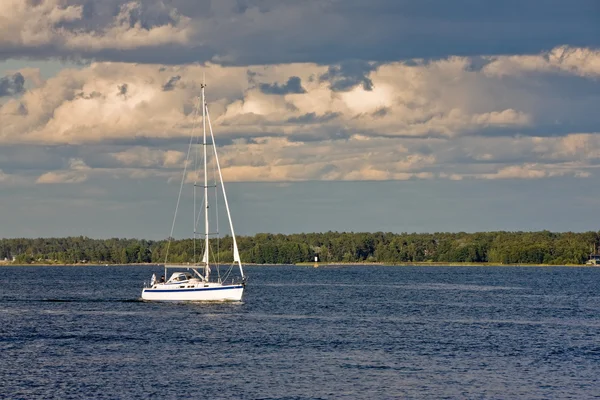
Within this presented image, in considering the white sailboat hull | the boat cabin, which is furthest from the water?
the boat cabin

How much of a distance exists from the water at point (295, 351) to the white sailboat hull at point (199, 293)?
110 cm

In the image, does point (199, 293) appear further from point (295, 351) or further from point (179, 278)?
point (295, 351)

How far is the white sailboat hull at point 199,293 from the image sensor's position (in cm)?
10781

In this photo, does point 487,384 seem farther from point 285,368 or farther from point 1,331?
point 1,331

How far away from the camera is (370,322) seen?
97.1m

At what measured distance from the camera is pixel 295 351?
72812 millimetres

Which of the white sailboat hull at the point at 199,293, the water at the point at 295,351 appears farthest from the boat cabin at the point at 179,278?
the water at the point at 295,351

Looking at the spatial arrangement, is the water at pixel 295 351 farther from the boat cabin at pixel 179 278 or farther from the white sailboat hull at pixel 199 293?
the boat cabin at pixel 179 278

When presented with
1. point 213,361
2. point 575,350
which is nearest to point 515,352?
point 575,350

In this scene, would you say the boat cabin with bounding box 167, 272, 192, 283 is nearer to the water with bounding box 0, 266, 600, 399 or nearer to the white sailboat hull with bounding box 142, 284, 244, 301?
the white sailboat hull with bounding box 142, 284, 244, 301

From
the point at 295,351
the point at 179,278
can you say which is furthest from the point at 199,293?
the point at 295,351

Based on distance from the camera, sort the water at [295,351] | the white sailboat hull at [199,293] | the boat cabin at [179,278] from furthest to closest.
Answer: the boat cabin at [179,278]
the white sailboat hull at [199,293]
the water at [295,351]

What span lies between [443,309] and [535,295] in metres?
38.0

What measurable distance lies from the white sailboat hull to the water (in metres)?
1.10
